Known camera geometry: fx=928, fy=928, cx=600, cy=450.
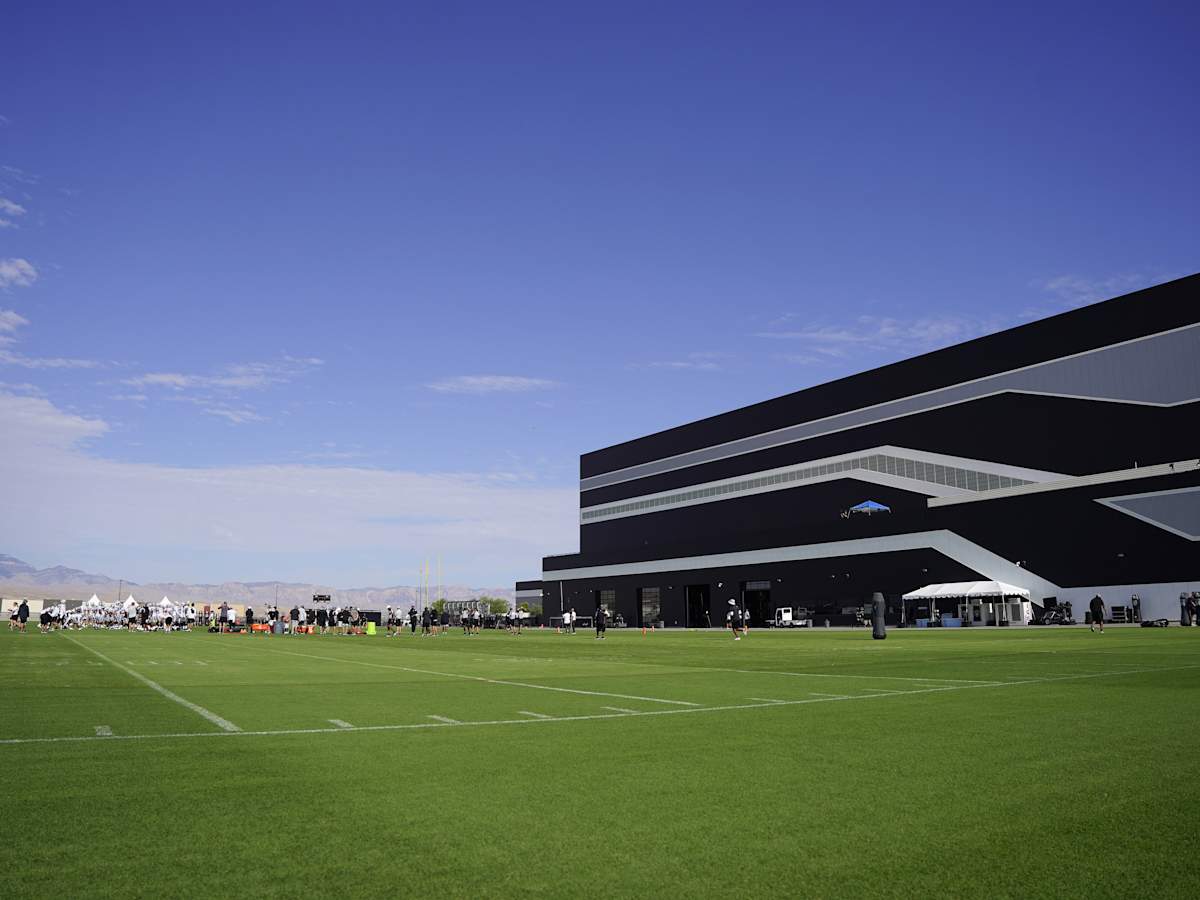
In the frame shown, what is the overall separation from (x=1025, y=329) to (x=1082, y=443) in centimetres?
995

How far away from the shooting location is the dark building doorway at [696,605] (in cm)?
9576

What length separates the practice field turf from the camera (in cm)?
428

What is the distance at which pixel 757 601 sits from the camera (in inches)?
3556

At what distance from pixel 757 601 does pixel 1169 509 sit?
3960cm

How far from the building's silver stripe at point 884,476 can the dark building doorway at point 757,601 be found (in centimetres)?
974

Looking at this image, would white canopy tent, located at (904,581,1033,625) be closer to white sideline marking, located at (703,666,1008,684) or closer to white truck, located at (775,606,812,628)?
white truck, located at (775,606,812,628)

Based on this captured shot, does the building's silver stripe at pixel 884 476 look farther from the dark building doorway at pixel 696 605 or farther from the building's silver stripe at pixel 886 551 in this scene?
the dark building doorway at pixel 696 605

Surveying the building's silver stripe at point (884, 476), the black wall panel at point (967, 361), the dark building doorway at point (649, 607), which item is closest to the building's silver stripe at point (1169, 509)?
the building's silver stripe at point (884, 476)

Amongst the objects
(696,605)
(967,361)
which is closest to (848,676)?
(967,361)

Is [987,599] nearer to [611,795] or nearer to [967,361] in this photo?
[967,361]

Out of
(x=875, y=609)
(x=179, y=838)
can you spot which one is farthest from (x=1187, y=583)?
(x=179, y=838)

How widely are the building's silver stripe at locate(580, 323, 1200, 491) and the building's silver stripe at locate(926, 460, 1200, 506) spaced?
15.8 feet

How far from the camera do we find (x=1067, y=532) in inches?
2506

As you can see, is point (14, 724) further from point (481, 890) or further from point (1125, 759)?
point (1125, 759)
